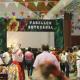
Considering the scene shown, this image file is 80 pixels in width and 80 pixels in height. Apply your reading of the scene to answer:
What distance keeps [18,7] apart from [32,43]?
6.91 meters

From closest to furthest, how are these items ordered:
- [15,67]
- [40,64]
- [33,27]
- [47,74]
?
[47,74] < [40,64] < [15,67] < [33,27]

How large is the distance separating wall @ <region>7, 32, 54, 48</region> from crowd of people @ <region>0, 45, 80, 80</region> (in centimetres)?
1091

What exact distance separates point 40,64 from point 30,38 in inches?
1057

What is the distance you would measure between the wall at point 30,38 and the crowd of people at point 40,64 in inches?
430

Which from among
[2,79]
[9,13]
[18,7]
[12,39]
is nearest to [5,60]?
[2,79]

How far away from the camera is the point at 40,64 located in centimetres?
354

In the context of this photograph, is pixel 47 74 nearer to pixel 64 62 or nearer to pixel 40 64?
pixel 40 64

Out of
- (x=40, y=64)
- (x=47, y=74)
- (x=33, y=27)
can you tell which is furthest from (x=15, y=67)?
(x=33, y=27)

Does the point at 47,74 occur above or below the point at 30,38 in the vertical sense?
above

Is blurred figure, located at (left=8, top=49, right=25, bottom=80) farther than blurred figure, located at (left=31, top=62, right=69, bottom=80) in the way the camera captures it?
Yes

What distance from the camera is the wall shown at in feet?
97.0

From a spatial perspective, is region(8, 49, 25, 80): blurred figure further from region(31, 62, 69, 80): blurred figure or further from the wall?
the wall

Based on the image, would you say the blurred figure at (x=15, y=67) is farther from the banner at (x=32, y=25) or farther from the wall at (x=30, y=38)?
the wall at (x=30, y=38)

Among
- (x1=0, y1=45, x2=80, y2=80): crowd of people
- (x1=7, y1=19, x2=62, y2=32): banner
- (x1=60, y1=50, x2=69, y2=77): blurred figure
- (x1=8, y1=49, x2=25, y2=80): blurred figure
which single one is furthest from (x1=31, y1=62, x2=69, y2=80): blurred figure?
(x1=7, y1=19, x2=62, y2=32): banner
